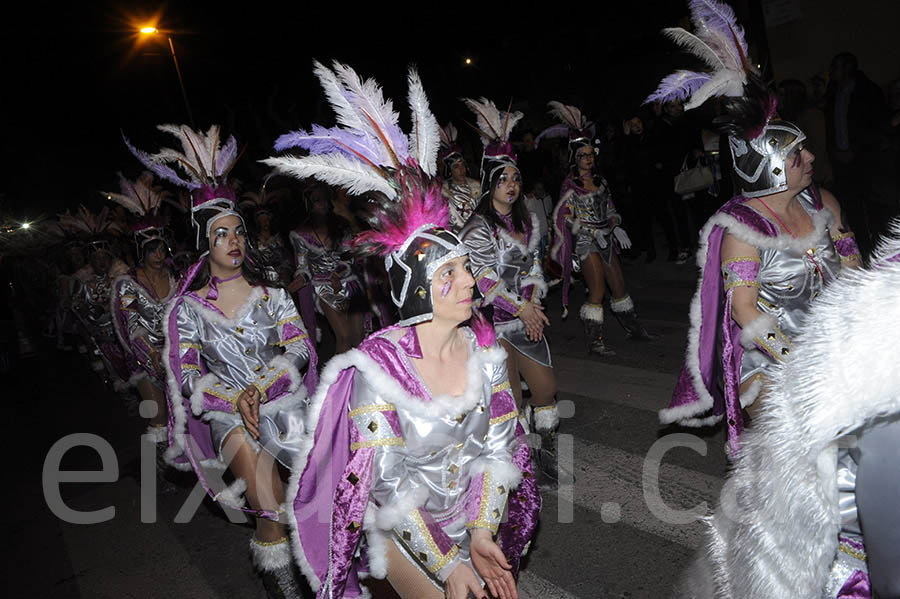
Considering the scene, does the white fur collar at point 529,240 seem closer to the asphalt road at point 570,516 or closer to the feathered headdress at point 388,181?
the asphalt road at point 570,516

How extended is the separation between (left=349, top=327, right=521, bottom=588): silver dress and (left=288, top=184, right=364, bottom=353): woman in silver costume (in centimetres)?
530

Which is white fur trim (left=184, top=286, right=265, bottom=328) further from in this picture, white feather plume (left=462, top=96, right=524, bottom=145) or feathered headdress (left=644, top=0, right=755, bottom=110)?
feathered headdress (left=644, top=0, right=755, bottom=110)

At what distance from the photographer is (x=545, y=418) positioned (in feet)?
16.0

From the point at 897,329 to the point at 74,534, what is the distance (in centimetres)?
643

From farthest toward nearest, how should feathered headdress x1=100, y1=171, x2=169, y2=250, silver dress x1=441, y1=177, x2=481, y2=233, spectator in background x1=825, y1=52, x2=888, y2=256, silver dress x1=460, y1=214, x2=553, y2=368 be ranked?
spectator in background x1=825, y1=52, x2=888, y2=256
silver dress x1=441, y1=177, x2=481, y2=233
feathered headdress x1=100, y1=171, x2=169, y2=250
silver dress x1=460, y1=214, x2=553, y2=368

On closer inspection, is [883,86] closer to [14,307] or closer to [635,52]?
[635,52]

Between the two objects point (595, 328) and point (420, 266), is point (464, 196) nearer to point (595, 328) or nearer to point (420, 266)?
point (595, 328)

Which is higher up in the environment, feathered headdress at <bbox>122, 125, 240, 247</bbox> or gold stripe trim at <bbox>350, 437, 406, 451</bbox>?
feathered headdress at <bbox>122, 125, 240, 247</bbox>

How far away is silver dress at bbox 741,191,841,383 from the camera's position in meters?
3.40

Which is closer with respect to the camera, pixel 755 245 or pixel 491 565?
pixel 491 565

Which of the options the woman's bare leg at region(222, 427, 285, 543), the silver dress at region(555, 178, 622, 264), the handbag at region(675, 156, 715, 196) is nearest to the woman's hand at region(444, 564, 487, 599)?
the woman's bare leg at region(222, 427, 285, 543)

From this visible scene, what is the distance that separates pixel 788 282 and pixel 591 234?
4.22 meters

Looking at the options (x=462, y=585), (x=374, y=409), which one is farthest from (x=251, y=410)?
(x=462, y=585)

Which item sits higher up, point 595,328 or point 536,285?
point 536,285
